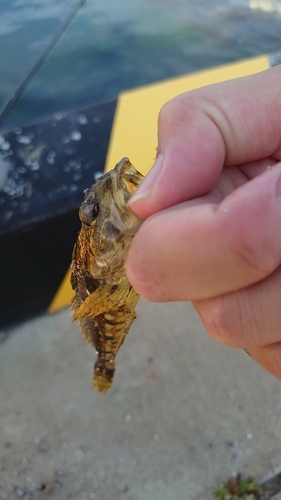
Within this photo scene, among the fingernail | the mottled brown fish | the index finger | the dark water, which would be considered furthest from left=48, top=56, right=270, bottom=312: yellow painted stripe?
the dark water

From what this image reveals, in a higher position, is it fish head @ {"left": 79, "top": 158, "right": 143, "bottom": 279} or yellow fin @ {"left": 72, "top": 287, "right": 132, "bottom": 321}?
fish head @ {"left": 79, "top": 158, "right": 143, "bottom": 279}

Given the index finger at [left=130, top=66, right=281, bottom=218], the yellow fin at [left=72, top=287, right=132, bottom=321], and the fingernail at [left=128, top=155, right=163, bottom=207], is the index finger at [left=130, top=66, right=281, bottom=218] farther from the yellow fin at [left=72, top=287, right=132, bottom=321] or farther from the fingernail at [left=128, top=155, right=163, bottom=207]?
the yellow fin at [left=72, top=287, right=132, bottom=321]

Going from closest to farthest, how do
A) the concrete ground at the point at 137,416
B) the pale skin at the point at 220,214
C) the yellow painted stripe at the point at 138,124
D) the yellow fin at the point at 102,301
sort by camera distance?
1. the pale skin at the point at 220,214
2. the yellow fin at the point at 102,301
3. the concrete ground at the point at 137,416
4. the yellow painted stripe at the point at 138,124

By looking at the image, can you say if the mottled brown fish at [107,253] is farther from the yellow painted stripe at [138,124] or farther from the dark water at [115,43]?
the dark water at [115,43]

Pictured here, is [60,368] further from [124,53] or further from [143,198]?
[124,53]

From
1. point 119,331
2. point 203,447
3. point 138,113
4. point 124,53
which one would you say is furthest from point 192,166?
point 124,53

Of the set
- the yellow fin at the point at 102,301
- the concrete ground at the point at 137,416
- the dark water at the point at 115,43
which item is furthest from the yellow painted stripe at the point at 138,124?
the dark water at the point at 115,43

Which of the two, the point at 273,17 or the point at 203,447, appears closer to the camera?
the point at 203,447
